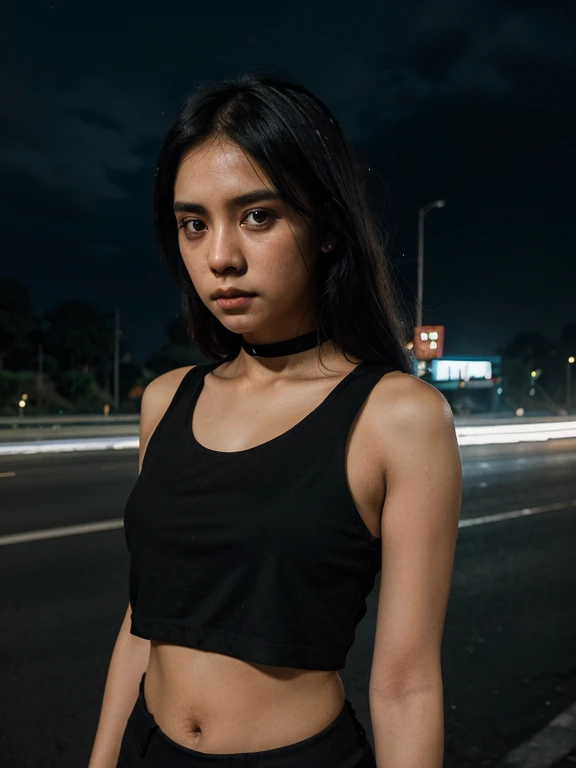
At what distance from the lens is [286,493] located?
1.34 metres

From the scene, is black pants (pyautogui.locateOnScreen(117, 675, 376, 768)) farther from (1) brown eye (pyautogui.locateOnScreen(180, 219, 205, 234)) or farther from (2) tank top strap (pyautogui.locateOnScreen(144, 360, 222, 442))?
(1) brown eye (pyautogui.locateOnScreen(180, 219, 205, 234))

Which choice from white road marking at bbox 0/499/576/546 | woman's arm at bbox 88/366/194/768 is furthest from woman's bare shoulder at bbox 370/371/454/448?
white road marking at bbox 0/499/576/546

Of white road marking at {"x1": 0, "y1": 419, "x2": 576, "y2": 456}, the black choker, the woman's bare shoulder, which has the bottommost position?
white road marking at {"x1": 0, "y1": 419, "x2": 576, "y2": 456}

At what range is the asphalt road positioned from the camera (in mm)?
3900

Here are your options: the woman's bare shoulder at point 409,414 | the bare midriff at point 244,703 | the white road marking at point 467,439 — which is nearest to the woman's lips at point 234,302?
the woman's bare shoulder at point 409,414

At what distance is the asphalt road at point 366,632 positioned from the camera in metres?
3.90

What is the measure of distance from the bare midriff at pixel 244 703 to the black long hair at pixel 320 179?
0.63m

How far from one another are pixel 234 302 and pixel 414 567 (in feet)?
1.90

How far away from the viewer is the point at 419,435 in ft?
4.23

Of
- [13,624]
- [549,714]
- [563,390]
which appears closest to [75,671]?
[13,624]

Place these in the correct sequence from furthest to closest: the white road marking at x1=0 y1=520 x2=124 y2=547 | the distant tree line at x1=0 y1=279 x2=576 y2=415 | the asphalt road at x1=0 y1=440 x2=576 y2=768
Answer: the distant tree line at x1=0 y1=279 x2=576 y2=415, the white road marking at x1=0 y1=520 x2=124 y2=547, the asphalt road at x1=0 y1=440 x2=576 y2=768

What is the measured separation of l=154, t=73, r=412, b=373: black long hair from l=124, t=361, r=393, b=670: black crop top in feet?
0.44

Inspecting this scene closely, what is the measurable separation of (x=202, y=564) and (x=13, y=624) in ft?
14.8

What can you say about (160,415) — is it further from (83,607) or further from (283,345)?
(83,607)
